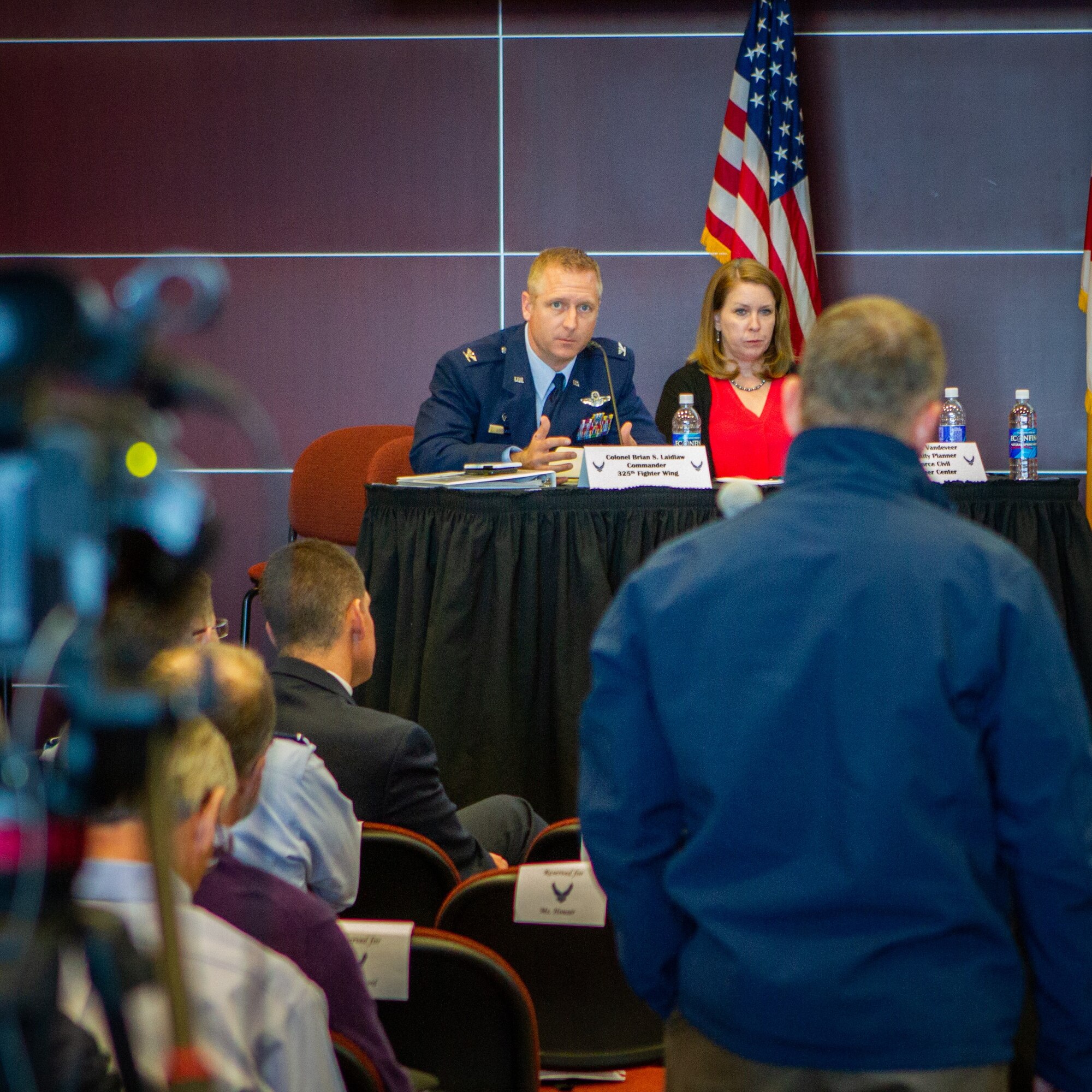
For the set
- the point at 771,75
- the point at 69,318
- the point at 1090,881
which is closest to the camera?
the point at 69,318

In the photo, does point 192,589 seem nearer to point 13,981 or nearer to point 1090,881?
point 13,981

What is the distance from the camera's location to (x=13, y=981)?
334 mm

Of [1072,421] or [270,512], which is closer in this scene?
[270,512]

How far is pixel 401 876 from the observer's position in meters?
1.82

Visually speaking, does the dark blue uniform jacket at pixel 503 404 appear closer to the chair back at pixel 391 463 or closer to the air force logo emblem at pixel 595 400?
the air force logo emblem at pixel 595 400

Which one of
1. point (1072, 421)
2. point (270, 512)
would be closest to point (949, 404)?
point (1072, 421)

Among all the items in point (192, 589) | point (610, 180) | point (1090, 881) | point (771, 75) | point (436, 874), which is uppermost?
point (771, 75)

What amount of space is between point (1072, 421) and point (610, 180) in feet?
6.68

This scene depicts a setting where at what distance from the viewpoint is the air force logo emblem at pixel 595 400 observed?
3584 millimetres

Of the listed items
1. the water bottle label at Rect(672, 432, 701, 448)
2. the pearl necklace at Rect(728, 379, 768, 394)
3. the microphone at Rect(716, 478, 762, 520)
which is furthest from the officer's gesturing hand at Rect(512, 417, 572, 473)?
the microphone at Rect(716, 478, 762, 520)

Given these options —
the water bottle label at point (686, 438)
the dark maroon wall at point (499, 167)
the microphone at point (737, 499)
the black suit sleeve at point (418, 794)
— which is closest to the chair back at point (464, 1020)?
the black suit sleeve at point (418, 794)

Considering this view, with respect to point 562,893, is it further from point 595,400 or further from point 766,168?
point 766,168

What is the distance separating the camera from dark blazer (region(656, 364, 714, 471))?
3605mm

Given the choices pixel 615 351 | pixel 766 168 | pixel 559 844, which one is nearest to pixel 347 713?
pixel 559 844
